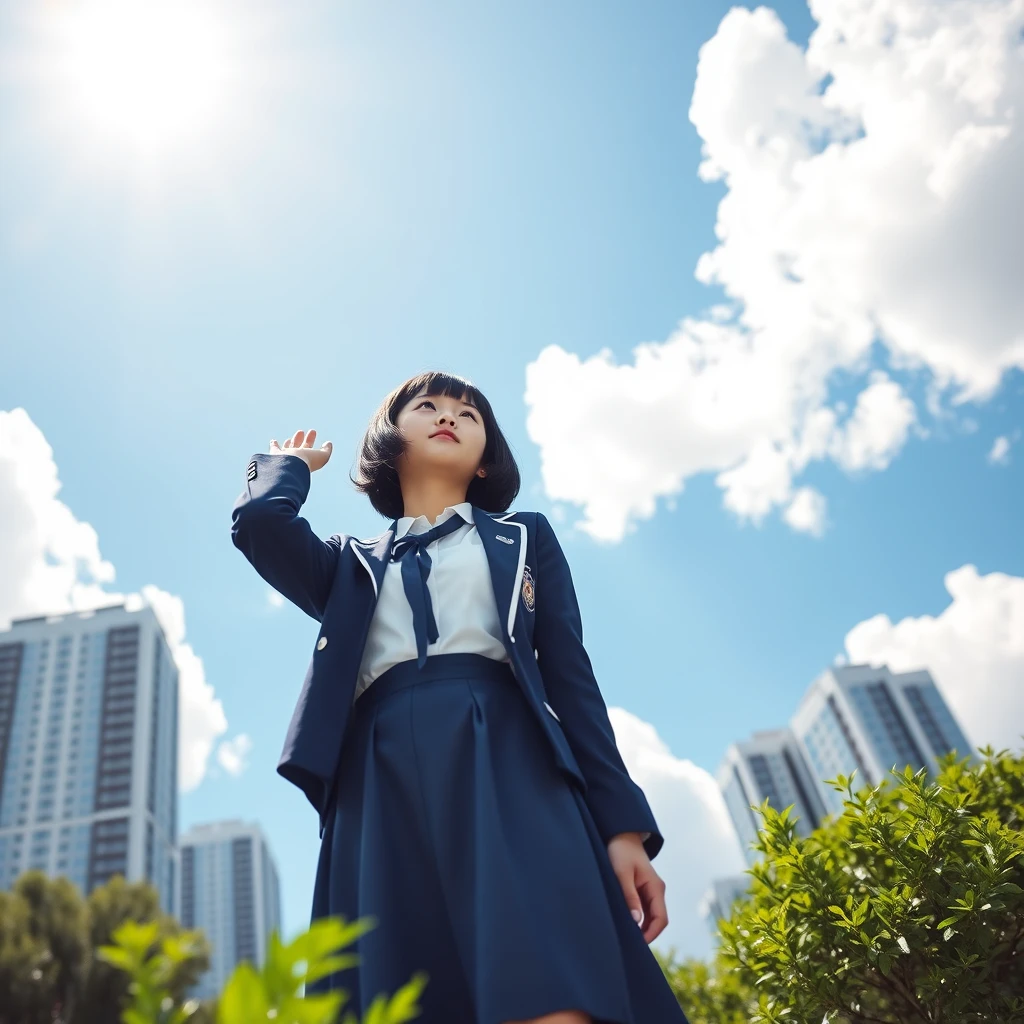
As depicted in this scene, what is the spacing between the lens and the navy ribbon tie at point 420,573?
179 cm

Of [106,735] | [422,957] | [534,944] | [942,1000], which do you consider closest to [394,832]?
[422,957]

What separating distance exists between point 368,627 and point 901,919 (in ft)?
5.02

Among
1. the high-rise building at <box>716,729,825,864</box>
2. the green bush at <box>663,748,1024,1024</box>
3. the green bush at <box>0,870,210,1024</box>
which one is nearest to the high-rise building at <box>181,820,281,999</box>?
the high-rise building at <box>716,729,825,864</box>

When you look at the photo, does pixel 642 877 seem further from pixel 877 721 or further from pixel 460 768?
pixel 877 721

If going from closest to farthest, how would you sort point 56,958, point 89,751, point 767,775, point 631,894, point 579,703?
point 631,894 < point 579,703 < point 56,958 < point 89,751 < point 767,775

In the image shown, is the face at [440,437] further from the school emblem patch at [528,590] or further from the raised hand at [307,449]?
the school emblem patch at [528,590]

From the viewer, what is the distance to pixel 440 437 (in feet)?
7.81

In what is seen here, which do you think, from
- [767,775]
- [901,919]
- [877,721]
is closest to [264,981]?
[901,919]

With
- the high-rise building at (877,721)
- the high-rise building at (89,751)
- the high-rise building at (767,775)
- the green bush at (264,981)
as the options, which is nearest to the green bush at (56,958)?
the green bush at (264,981)

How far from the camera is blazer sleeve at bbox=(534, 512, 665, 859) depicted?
5.46 feet

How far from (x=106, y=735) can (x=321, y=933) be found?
258 ft

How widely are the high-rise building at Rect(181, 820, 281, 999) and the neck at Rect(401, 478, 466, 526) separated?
101 m

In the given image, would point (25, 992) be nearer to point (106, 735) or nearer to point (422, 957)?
point (422, 957)

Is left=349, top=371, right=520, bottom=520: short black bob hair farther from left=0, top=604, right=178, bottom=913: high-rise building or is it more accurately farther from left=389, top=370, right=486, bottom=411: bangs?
left=0, top=604, right=178, bottom=913: high-rise building
